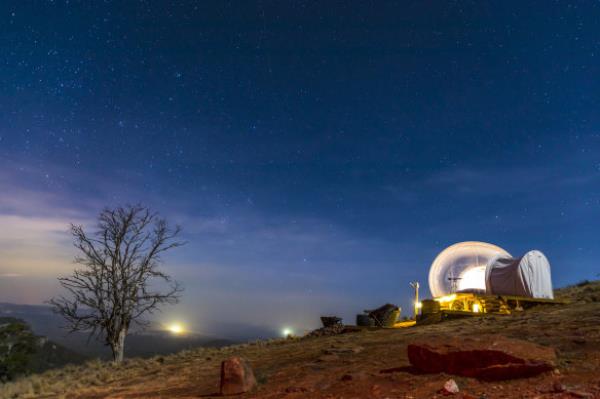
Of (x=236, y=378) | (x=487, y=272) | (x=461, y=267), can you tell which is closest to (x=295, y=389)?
(x=236, y=378)

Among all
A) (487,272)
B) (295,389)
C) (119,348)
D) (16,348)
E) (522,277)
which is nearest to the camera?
(295,389)

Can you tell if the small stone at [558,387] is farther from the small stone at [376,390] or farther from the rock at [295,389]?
the rock at [295,389]

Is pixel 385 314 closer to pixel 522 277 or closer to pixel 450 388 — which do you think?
pixel 522 277

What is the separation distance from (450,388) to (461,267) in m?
23.8

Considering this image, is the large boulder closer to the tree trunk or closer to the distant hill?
the tree trunk

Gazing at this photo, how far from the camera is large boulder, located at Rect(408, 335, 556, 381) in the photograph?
22.1 ft

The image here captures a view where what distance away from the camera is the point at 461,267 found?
93.1ft

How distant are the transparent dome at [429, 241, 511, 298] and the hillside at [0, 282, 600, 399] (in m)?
9.73

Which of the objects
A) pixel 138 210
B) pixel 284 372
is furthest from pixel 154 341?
pixel 284 372

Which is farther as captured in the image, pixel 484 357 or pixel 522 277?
pixel 522 277

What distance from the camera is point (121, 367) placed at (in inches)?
718

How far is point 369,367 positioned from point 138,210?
1933 cm

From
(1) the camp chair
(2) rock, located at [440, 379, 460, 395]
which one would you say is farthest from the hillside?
(1) the camp chair

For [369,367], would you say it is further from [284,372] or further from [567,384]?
[567,384]
